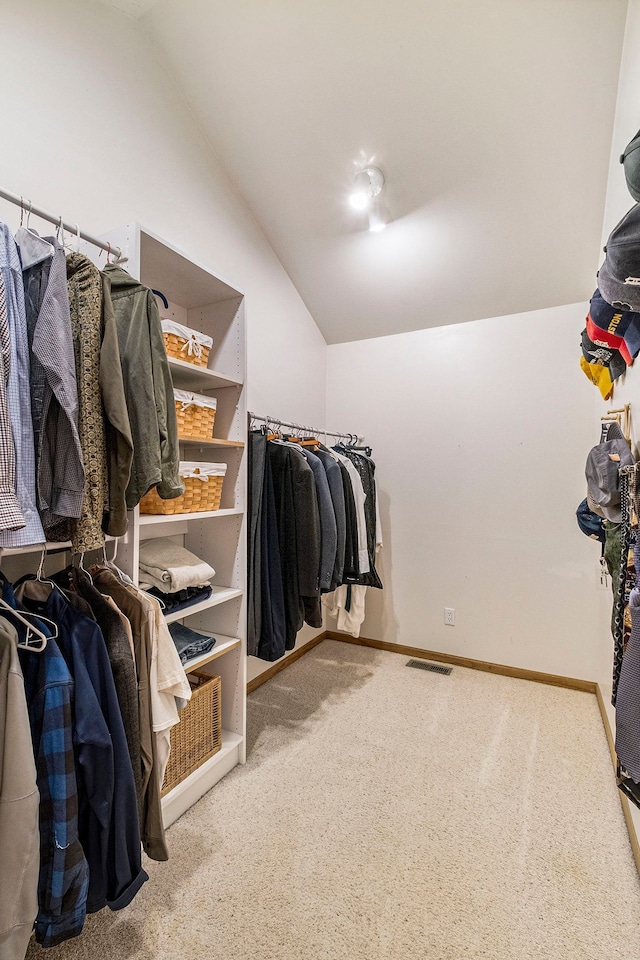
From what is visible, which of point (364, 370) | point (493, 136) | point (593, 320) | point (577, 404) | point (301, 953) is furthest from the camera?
point (364, 370)

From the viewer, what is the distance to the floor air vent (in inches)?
114

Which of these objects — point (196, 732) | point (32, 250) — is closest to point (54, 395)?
point (32, 250)

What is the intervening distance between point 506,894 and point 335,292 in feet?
10.1

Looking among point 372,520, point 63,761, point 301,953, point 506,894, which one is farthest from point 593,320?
point 301,953

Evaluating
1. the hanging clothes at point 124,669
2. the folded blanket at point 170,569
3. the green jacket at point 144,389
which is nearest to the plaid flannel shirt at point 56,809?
the hanging clothes at point 124,669

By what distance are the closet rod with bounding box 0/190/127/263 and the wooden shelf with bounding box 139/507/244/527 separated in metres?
0.83

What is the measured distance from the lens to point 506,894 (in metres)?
1.35

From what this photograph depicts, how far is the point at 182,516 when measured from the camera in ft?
5.25

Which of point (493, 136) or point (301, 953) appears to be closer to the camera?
point (301, 953)

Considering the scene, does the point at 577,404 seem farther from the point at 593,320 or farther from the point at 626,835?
the point at 626,835

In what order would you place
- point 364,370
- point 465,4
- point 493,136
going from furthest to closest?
point 364,370 → point 493,136 → point 465,4

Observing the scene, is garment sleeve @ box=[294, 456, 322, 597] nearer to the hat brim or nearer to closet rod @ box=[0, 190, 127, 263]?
closet rod @ box=[0, 190, 127, 263]

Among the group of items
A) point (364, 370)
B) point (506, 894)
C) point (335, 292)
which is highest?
point (335, 292)

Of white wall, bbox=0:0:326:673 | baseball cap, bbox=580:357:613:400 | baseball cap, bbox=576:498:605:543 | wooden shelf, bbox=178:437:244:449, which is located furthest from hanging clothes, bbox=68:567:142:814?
baseball cap, bbox=580:357:613:400
